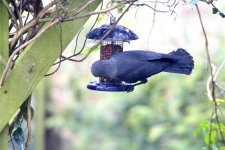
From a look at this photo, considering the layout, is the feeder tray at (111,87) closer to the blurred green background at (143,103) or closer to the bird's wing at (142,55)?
the bird's wing at (142,55)

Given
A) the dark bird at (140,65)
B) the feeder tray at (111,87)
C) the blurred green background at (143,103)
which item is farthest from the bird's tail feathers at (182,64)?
the blurred green background at (143,103)

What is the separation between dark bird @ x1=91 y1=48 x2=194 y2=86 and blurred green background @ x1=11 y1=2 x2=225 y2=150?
192 cm

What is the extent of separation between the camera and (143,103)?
13.5ft

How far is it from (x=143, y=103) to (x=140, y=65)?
9.63 feet

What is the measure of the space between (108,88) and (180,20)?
274cm

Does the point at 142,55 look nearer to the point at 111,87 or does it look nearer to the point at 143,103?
the point at 111,87

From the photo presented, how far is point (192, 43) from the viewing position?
367 centimetres

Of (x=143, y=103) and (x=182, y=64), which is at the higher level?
(x=182, y=64)

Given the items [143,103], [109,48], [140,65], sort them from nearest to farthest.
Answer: [140,65] → [109,48] → [143,103]

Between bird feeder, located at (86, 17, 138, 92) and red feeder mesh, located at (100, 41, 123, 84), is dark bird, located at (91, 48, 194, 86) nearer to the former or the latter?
bird feeder, located at (86, 17, 138, 92)

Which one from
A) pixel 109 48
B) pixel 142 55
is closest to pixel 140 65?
pixel 142 55

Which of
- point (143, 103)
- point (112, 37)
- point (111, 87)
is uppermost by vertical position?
point (112, 37)

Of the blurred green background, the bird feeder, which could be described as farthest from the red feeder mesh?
the blurred green background

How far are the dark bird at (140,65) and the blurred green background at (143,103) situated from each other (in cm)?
192
